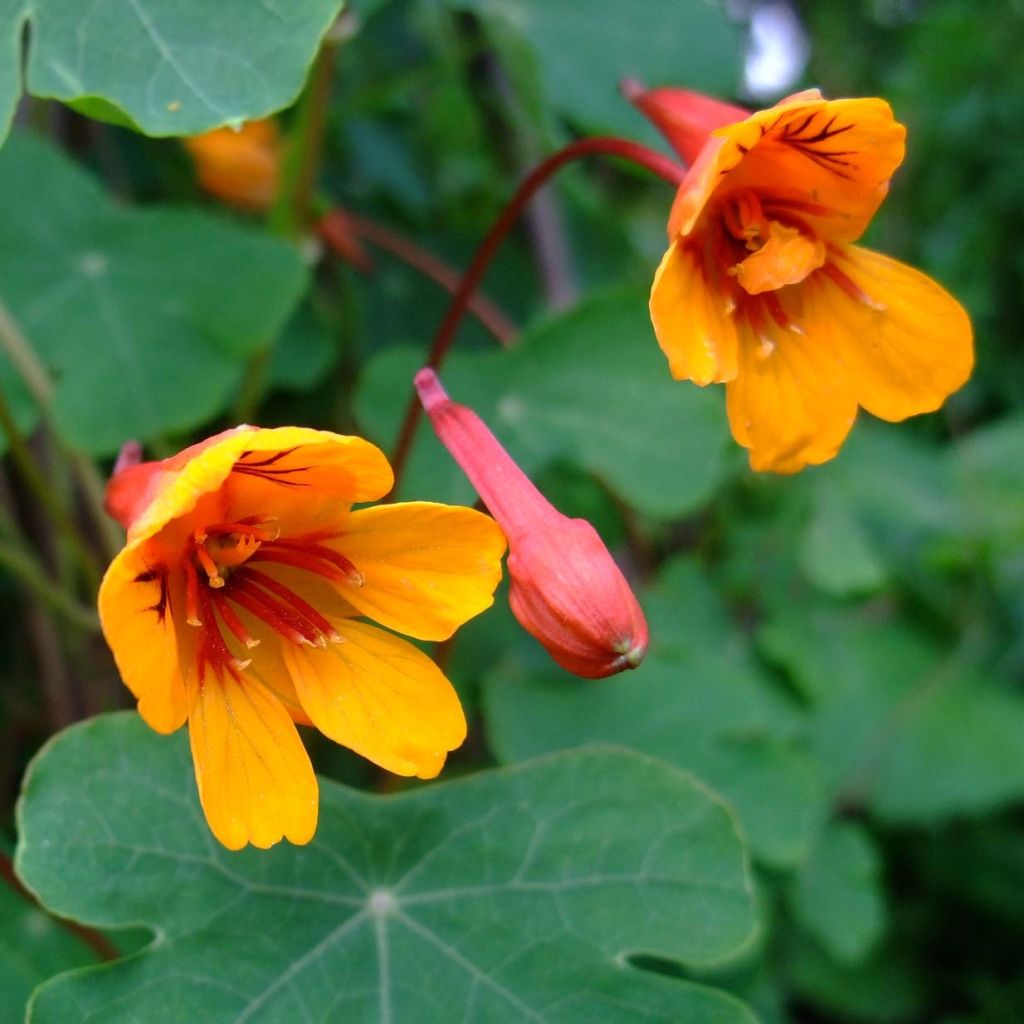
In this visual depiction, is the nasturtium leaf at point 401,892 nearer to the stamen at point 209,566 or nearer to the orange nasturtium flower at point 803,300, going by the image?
the stamen at point 209,566

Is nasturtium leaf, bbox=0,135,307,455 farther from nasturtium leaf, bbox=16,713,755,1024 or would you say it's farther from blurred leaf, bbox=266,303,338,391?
nasturtium leaf, bbox=16,713,755,1024

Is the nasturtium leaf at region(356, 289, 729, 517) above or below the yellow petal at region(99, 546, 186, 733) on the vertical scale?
below

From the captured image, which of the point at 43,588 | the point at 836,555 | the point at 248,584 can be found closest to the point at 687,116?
the point at 248,584

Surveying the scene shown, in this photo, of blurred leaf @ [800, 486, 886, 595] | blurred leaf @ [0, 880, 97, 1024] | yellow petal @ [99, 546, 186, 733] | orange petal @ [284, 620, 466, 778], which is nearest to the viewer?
yellow petal @ [99, 546, 186, 733]

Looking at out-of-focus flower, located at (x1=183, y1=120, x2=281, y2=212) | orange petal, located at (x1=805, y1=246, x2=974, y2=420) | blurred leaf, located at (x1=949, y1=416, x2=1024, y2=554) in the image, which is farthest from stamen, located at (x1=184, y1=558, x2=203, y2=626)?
Result: blurred leaf, located at (x1=949, y1=416, x2=1024, y2=554)

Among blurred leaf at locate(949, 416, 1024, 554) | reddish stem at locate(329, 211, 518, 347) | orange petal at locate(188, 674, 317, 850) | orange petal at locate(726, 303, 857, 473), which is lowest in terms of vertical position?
blurred leaf at locate(949, 416, 1024, 554)

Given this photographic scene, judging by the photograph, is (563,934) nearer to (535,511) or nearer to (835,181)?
(535,511)

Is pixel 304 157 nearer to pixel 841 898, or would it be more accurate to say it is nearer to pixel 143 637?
pixel 143 637

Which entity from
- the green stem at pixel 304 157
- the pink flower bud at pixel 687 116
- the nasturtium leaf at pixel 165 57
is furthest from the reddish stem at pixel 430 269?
the nasturtium leaf at pixel 165 57
